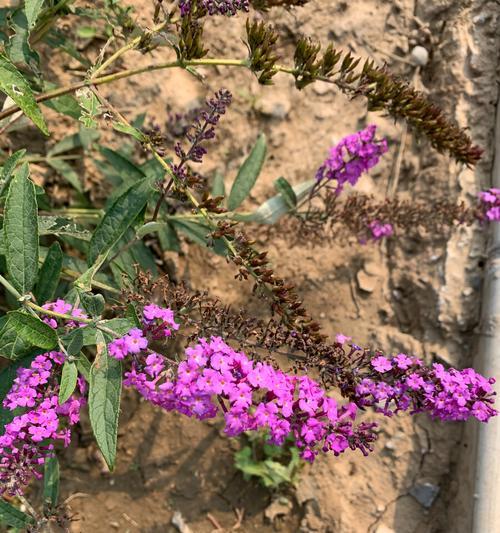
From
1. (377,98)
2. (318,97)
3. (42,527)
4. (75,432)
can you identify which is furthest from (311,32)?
(42,527)

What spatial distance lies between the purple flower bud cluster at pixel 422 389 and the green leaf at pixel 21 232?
1.37 metres

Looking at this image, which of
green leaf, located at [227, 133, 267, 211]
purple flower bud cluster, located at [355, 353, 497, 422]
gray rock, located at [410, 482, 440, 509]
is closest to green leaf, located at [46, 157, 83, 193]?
green leaf, located at [227, 133, 267, 211]

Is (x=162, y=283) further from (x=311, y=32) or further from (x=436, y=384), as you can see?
(x=311, y=32)

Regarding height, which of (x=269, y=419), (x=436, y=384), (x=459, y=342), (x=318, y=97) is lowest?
(x=459, y=342)

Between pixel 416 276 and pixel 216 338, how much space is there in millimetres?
1936

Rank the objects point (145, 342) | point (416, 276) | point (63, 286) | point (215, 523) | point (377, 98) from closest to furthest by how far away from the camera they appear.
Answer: point (145, 342)
point (377, 98)
point (63, 286)
point (215, 523)
point (416, 276)

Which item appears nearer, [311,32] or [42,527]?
[42,527]

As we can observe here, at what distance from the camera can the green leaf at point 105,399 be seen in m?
2.04

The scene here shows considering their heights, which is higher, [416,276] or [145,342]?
[145,342]

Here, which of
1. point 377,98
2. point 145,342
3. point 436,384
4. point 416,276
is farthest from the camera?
point 416,276

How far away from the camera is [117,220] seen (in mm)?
2461

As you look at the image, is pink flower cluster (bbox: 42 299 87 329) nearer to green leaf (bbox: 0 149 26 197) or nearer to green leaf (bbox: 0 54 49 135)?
green leaf (bbox: 0 149 26 197)

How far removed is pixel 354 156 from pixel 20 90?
5.20ft

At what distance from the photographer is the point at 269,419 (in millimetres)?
2199
